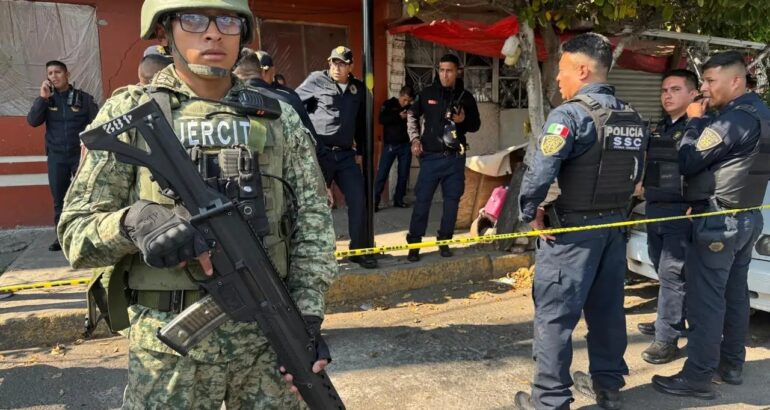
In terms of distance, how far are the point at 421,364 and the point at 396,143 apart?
4.20m

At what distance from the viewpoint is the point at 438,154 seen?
5.16 metres

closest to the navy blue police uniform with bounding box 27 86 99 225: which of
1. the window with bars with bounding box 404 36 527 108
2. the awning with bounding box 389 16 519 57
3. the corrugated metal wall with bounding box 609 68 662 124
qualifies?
the awning with bounding box 389 16 519 57

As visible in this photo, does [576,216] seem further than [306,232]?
Yes

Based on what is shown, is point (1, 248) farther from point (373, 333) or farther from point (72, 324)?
point (373, 333)

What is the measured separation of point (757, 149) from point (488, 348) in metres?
2.02

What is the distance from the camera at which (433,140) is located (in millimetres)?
5141

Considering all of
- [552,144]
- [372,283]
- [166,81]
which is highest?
[166,81]

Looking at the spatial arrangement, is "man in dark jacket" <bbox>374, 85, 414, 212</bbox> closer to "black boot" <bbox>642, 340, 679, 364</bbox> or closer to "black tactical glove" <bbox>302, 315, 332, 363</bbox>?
"black boot" <bbox>642, 340, 679, 364</bbox>

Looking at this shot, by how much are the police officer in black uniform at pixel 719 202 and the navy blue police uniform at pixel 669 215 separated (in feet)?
0.91

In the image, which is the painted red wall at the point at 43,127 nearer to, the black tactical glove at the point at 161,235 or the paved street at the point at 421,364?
the paved street at the point at 421,364

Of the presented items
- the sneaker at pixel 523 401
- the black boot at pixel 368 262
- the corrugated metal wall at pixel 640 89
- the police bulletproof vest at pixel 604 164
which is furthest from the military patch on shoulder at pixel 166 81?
the corrugated metal wall at pixel 640 89

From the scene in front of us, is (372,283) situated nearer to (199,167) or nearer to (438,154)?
(438,154)

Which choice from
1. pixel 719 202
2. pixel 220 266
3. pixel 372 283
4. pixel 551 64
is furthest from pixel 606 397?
pixel 551 64

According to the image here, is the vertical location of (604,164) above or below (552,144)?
below
